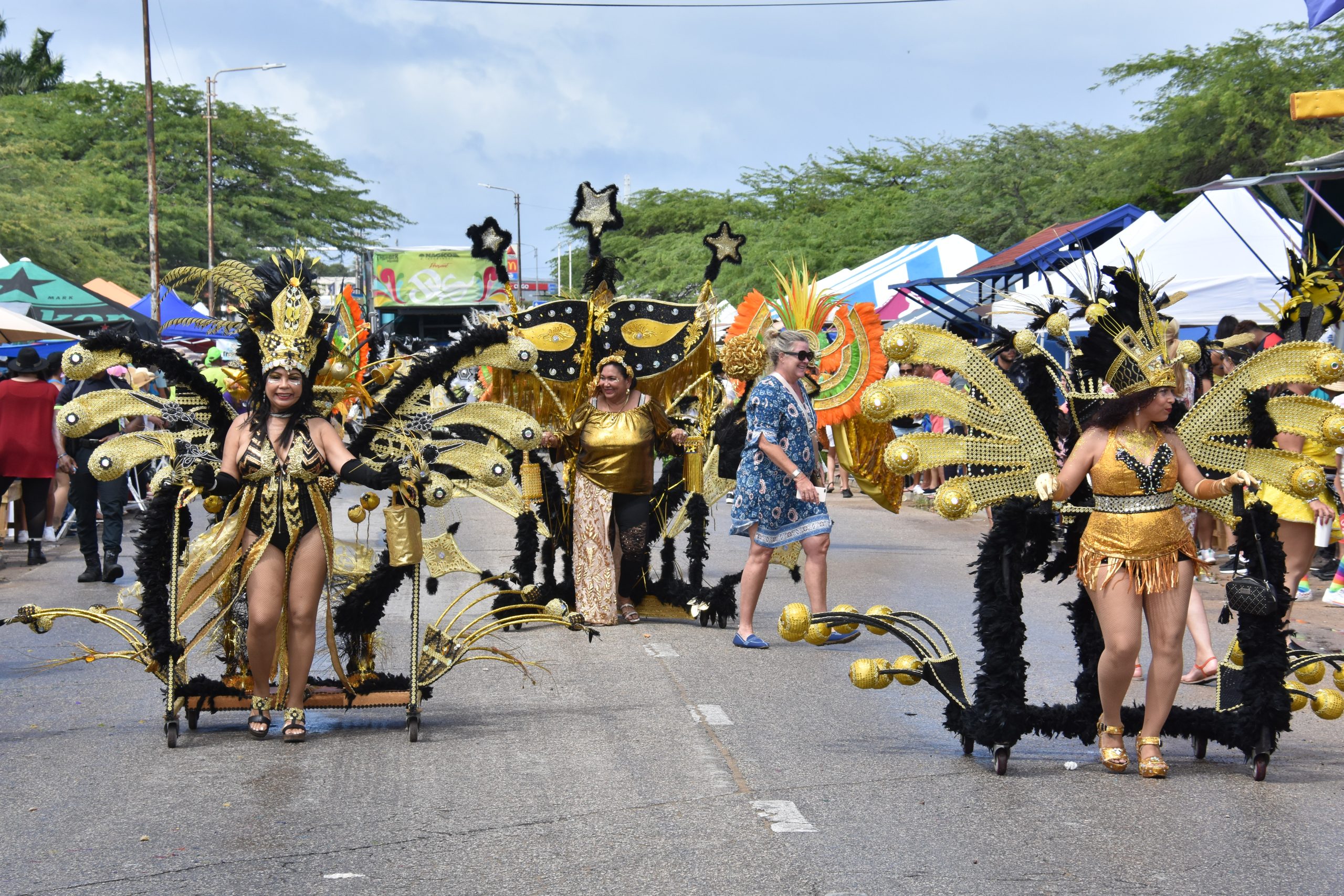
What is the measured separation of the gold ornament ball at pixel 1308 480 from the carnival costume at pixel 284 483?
3.22m

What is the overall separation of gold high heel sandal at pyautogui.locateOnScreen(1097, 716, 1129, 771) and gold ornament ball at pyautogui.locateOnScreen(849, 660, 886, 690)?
3.06ft

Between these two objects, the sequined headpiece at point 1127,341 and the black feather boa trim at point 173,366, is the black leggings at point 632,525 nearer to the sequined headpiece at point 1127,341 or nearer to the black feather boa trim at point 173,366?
the black feather boa trim at point 173,366

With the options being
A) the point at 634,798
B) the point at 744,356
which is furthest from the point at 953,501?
the point at 744,356

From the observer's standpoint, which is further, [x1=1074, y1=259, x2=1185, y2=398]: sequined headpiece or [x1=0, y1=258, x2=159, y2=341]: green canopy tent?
[x1=0, y1=258, x2=159, y2=341]: green canopy tent

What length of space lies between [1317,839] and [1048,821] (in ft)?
2.98

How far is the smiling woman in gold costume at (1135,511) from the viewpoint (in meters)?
5.96

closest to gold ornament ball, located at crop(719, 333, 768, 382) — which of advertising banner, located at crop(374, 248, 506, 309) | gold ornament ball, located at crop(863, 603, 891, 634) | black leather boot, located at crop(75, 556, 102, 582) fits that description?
gold ornament ball, located at crop(863, 603, 891, 634)

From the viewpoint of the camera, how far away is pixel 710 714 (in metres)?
7.27

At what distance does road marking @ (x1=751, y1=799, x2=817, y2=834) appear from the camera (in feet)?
17.4

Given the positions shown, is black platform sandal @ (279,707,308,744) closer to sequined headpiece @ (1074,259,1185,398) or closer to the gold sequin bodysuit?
the gold sequin bodysuit

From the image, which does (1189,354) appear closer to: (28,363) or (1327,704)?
(1327,704)

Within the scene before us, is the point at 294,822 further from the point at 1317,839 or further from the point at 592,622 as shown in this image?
the point at 592,622

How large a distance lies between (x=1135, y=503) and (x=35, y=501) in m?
10.6

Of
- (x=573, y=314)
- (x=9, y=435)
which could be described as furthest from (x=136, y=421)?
(x=573, y=314)
